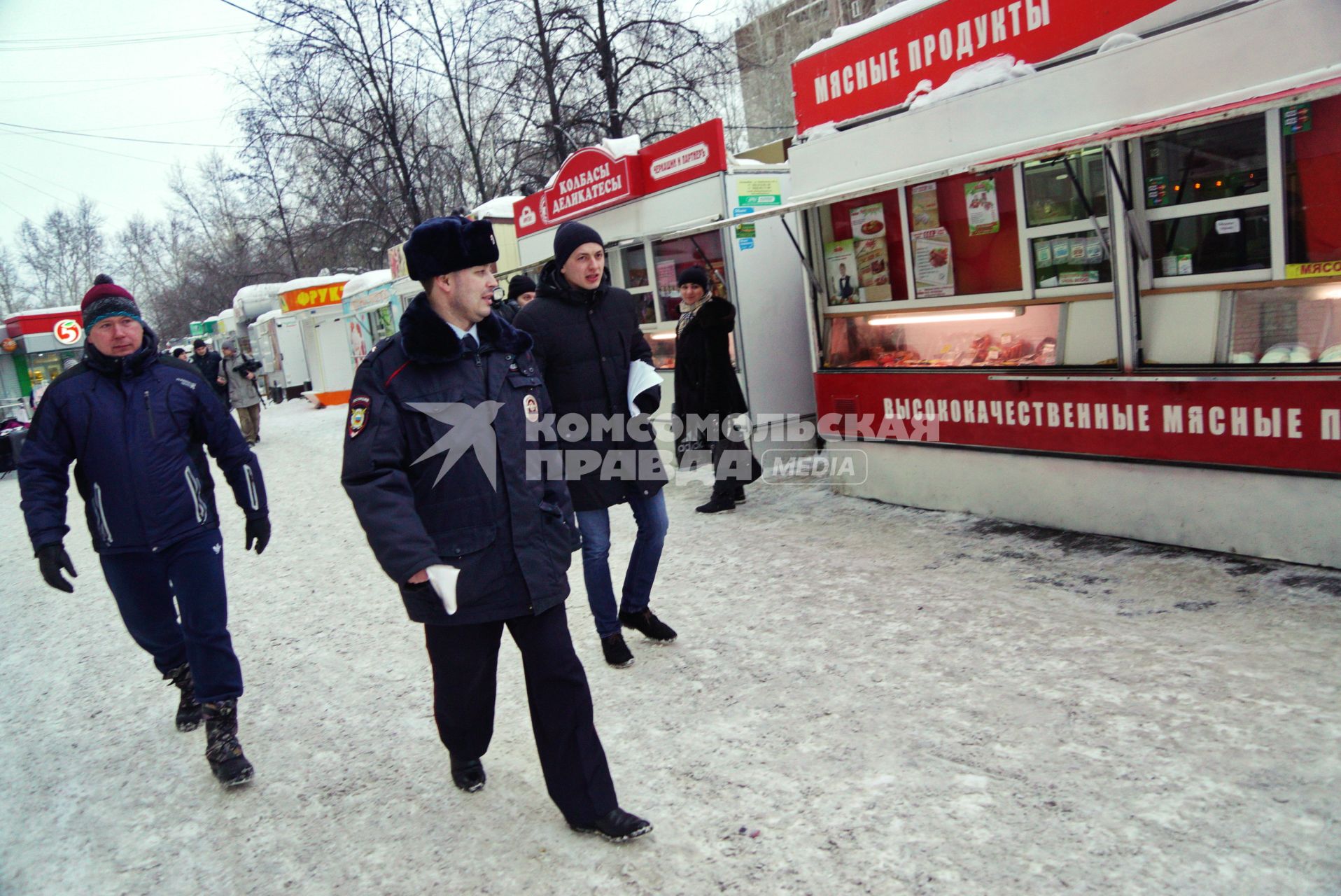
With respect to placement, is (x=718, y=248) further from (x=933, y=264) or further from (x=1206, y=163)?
(x=1206, y=163)

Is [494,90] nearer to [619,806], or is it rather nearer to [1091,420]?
[1091,420]

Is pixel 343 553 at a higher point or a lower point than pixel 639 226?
lower

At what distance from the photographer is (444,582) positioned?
8.34 feet

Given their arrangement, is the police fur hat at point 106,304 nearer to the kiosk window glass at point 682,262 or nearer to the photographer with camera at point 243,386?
the kiosk window glass at point 682,262

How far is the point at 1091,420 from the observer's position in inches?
207

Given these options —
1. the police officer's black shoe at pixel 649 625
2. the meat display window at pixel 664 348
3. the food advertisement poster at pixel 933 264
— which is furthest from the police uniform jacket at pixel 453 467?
the meat display window at pixel 664 348

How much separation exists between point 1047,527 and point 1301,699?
249 cm

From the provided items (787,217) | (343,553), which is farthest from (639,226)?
(343,553)

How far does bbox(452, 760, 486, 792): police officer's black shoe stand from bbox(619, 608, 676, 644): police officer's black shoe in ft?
4.31

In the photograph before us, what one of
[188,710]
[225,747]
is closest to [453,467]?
[225,747]

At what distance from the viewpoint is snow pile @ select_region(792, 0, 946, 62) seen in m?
6.00

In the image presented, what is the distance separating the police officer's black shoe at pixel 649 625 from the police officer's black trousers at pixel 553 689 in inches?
63.4

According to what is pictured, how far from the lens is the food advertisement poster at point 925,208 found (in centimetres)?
644

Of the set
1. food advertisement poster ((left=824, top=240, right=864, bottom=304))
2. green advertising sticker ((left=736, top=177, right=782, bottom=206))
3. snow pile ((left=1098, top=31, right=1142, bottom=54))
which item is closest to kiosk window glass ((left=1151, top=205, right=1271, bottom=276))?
snow pile ((left=1098, top=31, right=1142, bottom=54))
